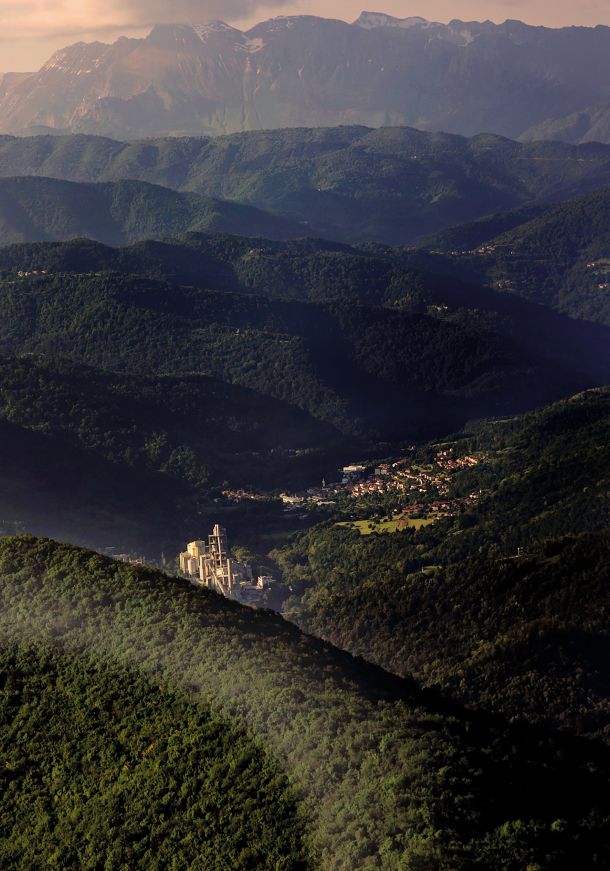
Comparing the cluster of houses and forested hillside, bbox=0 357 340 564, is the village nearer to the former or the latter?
the cluster of houses

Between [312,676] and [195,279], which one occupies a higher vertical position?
[312,676]

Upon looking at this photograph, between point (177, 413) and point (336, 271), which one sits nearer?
point (177, 413)

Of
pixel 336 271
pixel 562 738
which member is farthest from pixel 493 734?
pixel 336 271

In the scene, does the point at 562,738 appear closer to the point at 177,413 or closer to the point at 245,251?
the point at 177,413

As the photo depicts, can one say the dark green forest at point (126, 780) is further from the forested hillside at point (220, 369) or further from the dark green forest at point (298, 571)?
the forested hillside at point (220, 369)

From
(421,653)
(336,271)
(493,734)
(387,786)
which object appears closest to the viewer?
(387,786)

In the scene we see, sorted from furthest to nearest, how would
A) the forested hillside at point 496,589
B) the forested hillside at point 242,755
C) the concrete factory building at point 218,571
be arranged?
1. the concrete factory building at point 218,571
2. the forested hillside at point 496,589
3. the forested hillside at point 242,755

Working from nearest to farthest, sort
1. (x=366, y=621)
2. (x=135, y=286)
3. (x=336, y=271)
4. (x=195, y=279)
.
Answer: (x=366, y=621) < (x=135, y=286) < (x=195, y=279) < (x=336, y=271)

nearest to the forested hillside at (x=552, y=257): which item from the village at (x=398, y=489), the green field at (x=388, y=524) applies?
the village at (x=398, y=489)
